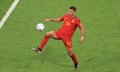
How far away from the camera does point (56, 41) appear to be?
72.3 feet

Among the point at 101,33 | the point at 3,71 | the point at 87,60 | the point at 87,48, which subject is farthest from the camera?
the point at 101,33

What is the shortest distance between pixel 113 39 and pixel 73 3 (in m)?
4.54

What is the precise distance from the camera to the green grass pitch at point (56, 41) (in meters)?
19.0

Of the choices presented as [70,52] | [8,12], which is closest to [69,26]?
[70,52]

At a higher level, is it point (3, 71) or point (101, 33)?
point (3, 71)

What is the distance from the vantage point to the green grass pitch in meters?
19.0

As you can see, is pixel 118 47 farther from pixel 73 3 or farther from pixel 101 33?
pixel 73 3

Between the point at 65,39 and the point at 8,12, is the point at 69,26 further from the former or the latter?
the point at 8,12

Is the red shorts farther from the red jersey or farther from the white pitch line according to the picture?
the white pitch line

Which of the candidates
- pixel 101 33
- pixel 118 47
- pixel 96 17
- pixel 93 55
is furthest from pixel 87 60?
pixel 96 17

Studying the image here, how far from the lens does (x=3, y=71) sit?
59.1 feet

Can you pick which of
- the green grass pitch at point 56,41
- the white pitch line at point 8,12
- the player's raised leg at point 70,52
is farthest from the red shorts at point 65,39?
the white pitch line at point 8,12

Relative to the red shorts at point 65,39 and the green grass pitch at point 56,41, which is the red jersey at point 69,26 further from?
the green grass pitch at point 56,41

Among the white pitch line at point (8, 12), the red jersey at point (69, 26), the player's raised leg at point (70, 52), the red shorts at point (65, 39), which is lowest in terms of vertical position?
the white pitch line at point (8, 12)
